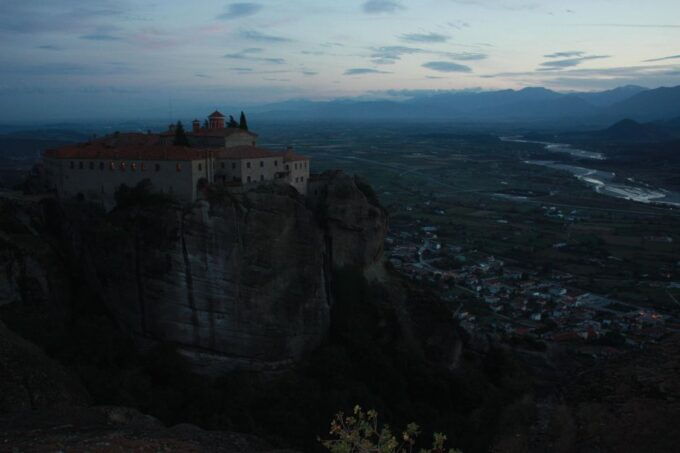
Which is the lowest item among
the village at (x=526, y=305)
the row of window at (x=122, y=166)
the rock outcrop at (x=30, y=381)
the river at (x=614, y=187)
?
the village at (x=526, y=305)

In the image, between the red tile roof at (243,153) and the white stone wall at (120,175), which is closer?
the white stone wall at (120,175)

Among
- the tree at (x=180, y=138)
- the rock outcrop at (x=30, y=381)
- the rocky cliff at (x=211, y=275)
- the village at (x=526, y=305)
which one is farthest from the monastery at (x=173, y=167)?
the village at (x=526, y=305)

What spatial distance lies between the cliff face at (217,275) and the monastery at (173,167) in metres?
2.05

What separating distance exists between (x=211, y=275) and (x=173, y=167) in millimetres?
5683

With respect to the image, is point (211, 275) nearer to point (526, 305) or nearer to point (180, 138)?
point (180, 138)

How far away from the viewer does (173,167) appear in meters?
29.0

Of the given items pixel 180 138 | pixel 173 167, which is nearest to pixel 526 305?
pixel 180 138

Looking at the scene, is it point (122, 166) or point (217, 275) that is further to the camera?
point (122, 166)

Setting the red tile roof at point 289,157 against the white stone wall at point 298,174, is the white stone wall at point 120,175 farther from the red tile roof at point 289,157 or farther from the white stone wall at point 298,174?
the white stone wall at point 298,174

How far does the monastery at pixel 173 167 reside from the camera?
29.2m

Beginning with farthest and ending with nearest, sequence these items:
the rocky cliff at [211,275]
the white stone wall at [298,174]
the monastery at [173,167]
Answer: the white stone wall at [298,174], the monastery at [173,167], the rocky cliff at [211,275]

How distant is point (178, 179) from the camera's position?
29109 millimetres

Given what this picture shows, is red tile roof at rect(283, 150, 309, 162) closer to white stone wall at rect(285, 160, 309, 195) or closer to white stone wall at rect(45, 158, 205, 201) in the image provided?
white stone wall at rect(285, 160, 309, 195)

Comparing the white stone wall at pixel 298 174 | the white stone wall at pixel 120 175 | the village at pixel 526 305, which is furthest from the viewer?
the village at pixel 526 305
